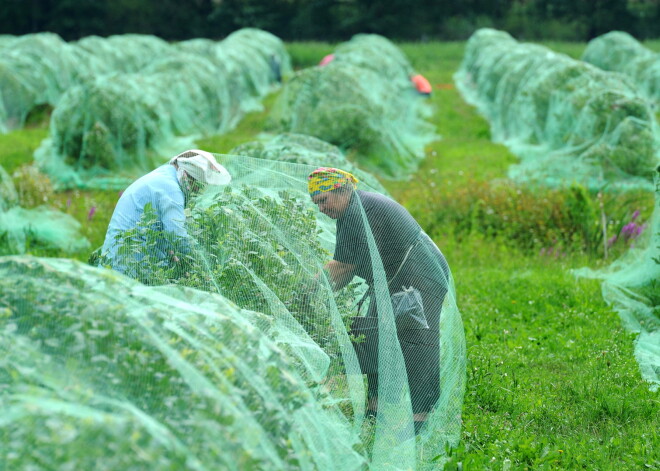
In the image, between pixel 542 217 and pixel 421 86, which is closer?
pixel 542 217

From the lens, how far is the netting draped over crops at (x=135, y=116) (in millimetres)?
11406

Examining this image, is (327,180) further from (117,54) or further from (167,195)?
(117,54)

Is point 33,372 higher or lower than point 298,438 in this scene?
higher

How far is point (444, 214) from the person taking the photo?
30.0ft

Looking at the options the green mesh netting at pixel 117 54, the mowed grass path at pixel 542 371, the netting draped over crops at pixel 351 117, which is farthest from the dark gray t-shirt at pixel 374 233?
the green mesh netting at pixel 117 54

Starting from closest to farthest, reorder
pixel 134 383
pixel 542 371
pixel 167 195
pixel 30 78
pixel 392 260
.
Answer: pixel 134 383, pixel 392 260, pixel 167 195, pixel 542 371, pixel 30 78

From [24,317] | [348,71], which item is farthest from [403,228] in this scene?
[348,71]

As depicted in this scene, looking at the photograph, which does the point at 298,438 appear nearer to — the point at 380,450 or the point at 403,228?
the point at 380,450

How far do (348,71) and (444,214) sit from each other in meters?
4.67

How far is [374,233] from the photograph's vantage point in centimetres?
455

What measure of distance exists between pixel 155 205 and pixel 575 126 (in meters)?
8.22

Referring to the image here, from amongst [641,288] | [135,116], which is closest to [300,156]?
[641,288]

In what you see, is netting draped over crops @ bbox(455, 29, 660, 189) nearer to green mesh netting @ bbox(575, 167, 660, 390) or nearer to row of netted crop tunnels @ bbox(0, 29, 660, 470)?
green mesh netting @ bbox(575, 167, 660, 390)

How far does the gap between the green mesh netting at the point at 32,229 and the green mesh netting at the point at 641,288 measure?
5.08 m
